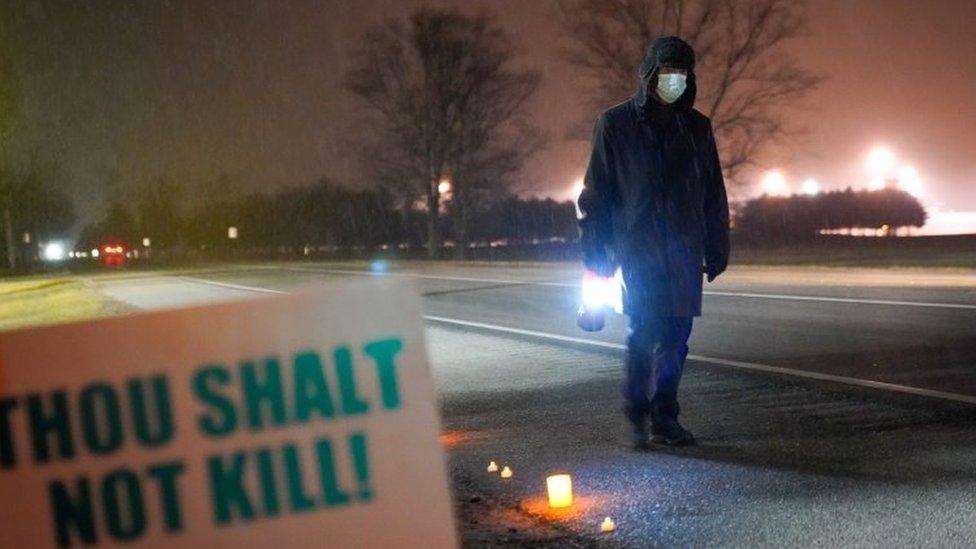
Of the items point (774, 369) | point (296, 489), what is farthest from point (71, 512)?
point (774, 369)

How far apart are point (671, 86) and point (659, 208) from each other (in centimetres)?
63

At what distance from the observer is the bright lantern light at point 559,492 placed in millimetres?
5305

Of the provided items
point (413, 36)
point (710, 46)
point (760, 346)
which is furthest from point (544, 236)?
point (760, 346)

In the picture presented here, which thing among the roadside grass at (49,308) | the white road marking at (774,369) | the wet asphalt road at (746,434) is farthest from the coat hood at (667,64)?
the roadside grass at (49,308)

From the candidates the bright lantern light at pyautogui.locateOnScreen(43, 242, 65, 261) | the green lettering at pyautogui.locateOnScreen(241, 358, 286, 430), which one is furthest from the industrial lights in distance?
the green lettering at pyautogui.locateOnScreen(241, 358, 286, 430)

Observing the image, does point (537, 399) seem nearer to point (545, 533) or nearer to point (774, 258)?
point (545, 533)

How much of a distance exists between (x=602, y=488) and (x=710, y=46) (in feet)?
111

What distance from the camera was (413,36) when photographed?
175 ft

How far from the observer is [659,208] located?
20.0 feet

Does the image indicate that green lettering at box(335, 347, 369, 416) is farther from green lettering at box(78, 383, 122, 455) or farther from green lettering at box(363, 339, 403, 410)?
green lettering at box(78, 383, 122, 455)

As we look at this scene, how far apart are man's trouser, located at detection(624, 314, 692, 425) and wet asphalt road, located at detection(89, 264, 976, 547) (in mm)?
251

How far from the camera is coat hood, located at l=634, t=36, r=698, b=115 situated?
6.03 meters

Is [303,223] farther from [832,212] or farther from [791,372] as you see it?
[791,372]

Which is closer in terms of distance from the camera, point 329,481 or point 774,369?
point 329,481
